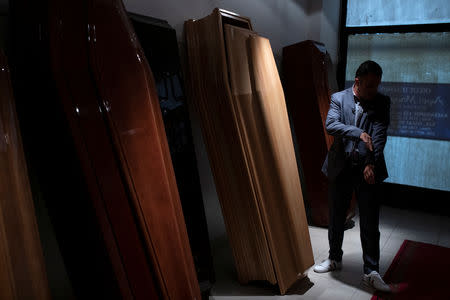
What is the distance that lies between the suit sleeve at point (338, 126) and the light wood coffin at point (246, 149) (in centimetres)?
36

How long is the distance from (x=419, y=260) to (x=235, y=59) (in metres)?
2.06

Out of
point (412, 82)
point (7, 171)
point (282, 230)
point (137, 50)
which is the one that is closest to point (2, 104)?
point (7, 171)

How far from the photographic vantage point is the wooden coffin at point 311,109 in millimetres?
3201

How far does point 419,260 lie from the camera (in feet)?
8.75

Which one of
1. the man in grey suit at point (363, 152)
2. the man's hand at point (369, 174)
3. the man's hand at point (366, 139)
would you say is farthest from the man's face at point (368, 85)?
the man's hand at point (369, 174)

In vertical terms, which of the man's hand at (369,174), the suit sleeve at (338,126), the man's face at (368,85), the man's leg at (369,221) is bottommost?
the man's leg at (369,221)

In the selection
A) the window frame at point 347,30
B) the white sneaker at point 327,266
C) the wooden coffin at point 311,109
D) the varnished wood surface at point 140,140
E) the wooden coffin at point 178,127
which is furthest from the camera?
the window frame at point 347,30

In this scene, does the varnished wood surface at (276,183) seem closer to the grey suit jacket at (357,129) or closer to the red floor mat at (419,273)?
the grey suit jacket at (357,129)

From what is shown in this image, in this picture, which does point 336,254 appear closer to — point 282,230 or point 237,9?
point 282,230

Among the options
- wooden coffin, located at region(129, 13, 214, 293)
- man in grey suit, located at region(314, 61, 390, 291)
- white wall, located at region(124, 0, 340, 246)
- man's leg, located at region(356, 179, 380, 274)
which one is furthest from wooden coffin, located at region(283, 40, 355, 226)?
wooden coffin, located at region(129, 13, 214, 293)

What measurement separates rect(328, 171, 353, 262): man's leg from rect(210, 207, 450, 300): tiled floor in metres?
0.18

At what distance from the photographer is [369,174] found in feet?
6.84

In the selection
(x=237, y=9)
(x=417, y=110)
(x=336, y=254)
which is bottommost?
(x=336, y=254)

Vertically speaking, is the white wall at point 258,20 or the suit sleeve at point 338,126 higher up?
the white wall at point 258,20
